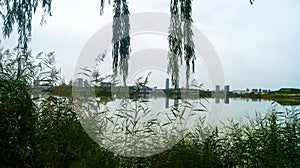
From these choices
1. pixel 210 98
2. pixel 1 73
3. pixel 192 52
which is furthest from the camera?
pixel 210 98

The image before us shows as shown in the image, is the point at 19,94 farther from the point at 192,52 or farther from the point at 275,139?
the point at 275,139

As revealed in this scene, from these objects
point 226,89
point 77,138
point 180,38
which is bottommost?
point 77,138

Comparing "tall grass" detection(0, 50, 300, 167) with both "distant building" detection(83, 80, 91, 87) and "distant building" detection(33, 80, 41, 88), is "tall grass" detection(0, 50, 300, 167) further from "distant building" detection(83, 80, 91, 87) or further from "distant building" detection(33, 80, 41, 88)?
"distant building" detection(83, 80, 91, 87)

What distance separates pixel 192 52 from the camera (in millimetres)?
2799

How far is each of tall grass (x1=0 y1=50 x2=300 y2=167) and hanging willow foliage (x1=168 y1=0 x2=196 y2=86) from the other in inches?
26.1

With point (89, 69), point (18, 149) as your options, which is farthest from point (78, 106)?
point (18, 149)

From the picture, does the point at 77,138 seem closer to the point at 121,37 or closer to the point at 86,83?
the point at 86,83

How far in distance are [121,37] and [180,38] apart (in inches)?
19.1

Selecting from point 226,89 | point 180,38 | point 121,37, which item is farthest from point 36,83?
point 226,89

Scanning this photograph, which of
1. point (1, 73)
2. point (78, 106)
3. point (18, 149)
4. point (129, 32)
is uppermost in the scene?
point (129, 32)

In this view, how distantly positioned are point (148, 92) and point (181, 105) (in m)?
0.30

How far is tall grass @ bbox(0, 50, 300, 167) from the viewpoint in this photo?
2863mm

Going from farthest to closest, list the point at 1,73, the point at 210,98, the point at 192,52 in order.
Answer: the point at 210,98 < the point at 1,73 < the point at 192,52

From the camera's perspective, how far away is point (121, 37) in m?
2.96
